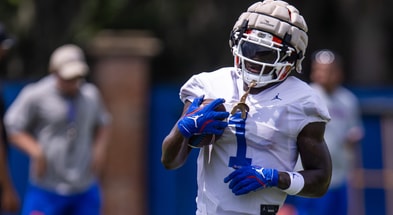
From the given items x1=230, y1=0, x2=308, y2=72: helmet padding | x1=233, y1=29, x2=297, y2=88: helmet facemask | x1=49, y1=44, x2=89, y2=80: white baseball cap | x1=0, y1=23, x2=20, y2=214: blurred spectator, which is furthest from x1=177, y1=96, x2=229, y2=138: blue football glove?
x1=49, y1=44, x2=89, y2=80: white baseball cap

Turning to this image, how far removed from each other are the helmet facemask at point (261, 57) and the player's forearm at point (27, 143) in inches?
152

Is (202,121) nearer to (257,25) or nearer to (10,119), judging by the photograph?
(257,25)

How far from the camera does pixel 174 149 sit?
15.1ft

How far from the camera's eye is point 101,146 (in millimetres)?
8492

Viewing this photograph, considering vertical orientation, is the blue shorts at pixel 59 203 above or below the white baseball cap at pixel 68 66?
below

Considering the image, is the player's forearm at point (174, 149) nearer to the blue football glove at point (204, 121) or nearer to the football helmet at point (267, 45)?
the blue football glove at point (204, 121)

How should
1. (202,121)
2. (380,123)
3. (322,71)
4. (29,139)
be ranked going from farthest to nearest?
(380,123) < (322,71) < (29,139) < (202,121)

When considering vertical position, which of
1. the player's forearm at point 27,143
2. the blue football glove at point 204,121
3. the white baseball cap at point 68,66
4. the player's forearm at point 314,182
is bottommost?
the player's forearm at point 27,143

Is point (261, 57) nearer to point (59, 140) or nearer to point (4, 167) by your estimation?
point (4, 167)

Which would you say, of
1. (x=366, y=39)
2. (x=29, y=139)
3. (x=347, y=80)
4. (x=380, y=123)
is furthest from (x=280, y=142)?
(x=347, y=80)

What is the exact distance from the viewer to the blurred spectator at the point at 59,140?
8141mm

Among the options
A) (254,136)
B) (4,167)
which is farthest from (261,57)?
(4,167)

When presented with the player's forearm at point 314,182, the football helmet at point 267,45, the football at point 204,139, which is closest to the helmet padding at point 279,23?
the football helmet at point 267,45

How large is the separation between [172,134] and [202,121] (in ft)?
0.74
